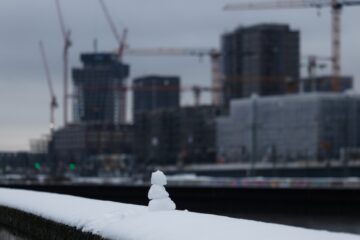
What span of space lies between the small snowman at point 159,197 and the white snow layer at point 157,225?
0.19 metres

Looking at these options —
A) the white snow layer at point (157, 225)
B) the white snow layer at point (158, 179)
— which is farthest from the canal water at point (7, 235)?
the white snow layer at point (158, 179)

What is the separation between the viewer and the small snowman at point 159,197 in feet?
56.2

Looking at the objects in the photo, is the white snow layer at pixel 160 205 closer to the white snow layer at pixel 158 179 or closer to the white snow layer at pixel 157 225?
the white snow layer at pixel 157 225

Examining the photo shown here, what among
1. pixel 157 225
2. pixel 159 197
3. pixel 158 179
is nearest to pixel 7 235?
pixel 158 179

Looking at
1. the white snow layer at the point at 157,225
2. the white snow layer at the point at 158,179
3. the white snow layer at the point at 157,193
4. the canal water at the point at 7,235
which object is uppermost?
the white snow layer at the point at 158,179

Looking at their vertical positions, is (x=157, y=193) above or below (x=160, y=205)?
above

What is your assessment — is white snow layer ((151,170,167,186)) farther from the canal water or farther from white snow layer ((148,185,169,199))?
the canal water

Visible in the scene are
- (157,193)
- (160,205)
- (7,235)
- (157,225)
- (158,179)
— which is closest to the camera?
(157,225)

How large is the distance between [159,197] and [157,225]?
3122mm

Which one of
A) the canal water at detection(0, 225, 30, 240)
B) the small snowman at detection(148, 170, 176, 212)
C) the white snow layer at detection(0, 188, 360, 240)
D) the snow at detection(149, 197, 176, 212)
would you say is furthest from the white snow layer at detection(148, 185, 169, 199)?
the canal water at detection(0, 225, 30, 240)

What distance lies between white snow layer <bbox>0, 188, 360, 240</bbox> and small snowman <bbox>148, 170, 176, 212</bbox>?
19 cm

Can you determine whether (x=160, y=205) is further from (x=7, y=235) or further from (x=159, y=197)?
(x=7, y=235)

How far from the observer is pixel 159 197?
17.6m

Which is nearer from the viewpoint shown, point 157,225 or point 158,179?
point 157,225
